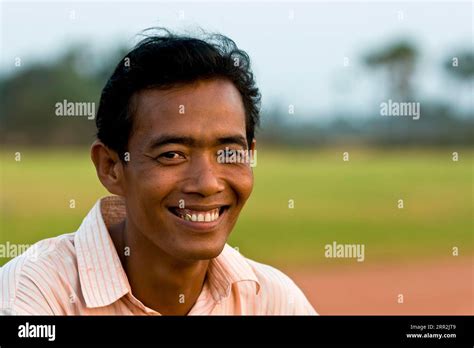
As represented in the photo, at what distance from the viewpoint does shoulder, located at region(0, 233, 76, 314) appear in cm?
237

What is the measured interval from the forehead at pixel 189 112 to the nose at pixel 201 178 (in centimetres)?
7

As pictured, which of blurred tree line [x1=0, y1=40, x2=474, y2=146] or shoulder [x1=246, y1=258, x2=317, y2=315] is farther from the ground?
blurred tree line [x1=0, y1=40, x2=474, y2=146]

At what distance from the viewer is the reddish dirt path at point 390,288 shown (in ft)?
34.1


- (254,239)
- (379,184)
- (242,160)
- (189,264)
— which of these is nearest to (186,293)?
(189,264)

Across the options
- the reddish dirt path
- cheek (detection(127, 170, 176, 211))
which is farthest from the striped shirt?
the reddish dirt path

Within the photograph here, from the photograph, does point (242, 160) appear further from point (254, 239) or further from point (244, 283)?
point (254, 239)

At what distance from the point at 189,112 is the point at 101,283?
24.2 inches

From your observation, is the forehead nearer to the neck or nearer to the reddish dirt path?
the neck

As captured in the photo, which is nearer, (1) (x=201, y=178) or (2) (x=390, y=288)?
(1) (x=201, y=178)

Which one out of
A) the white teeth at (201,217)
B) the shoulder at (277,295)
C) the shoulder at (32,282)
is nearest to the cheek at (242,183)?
the white teeth at (201,217)

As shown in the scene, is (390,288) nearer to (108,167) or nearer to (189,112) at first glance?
(108,167)

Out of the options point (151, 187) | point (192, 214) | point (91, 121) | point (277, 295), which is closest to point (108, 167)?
point (151, 187)

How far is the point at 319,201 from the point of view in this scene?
90.0 feet

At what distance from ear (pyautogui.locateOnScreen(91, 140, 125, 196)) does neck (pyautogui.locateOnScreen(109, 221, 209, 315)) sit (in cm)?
14
